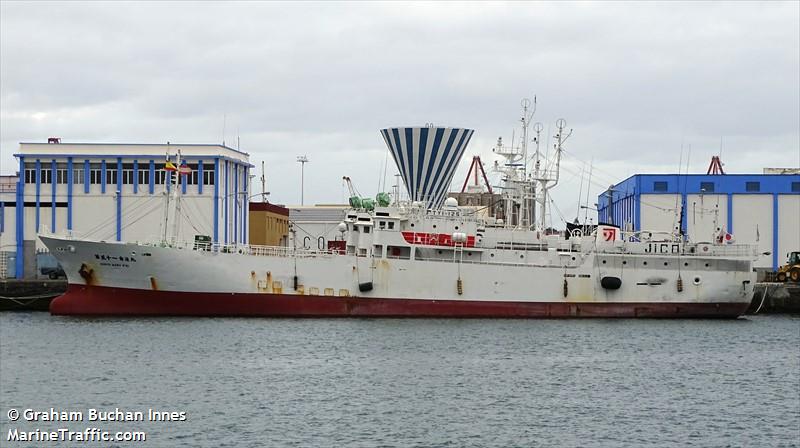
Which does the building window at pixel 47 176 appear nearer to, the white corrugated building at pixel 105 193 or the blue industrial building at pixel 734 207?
the white corrugated building at pixel 105 193

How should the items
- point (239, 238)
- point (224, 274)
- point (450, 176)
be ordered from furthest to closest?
point (239, 238) < point (450, 176) < point (224, 274)

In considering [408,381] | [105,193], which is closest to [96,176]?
[105,193]

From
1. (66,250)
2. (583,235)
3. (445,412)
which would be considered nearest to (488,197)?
(583,235)

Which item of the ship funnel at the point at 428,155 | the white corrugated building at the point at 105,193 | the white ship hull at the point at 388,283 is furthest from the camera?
the white corrugated building at the point at 105,193

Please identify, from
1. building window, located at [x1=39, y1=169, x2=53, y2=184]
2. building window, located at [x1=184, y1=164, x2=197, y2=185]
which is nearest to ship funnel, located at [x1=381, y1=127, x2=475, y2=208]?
building window, located at [x1=184, y1=164, x2=197, y2=185]

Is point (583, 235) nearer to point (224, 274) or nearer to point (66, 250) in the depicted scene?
point (224, 274)

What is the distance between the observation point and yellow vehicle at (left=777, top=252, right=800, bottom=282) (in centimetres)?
5997

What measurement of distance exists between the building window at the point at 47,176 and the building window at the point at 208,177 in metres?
8.50

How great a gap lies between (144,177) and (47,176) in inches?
213

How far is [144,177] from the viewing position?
2665 inches

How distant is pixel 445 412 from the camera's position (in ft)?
93.9

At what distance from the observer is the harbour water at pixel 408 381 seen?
87.4 ft

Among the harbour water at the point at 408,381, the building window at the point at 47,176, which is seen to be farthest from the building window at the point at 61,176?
the harbour water at the point at 408,381

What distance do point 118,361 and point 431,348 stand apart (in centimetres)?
1003
